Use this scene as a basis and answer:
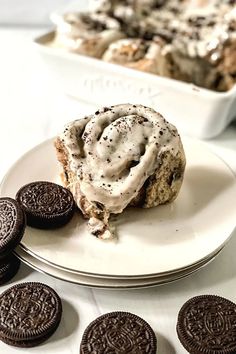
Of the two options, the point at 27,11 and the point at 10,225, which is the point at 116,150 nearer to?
the point at 10,225

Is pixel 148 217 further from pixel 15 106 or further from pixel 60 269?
pixel 15 106

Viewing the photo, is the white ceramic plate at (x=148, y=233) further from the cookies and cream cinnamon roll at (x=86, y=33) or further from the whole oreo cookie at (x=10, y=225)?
the cookies and cream cinnamon roll at (x=86, y=33)

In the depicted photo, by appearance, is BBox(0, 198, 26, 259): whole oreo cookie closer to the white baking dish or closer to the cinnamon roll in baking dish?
the cinnamon roll in baking dish

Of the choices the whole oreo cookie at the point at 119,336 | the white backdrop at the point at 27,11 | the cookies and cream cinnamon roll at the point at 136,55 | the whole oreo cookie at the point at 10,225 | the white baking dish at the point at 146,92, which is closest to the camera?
the whole oreo cookie at the point at 119,336

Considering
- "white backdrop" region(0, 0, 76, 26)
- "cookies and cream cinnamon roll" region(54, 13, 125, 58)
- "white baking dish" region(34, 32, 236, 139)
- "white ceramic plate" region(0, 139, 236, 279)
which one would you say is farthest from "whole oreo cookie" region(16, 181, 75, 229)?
"white backdrop" region(0, 0, 76, 26)

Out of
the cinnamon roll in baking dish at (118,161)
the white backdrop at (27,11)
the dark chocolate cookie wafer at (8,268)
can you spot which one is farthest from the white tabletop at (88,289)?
the white backdrop at (27,11)

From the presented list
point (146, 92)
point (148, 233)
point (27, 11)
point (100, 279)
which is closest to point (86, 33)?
point (146, 92)
